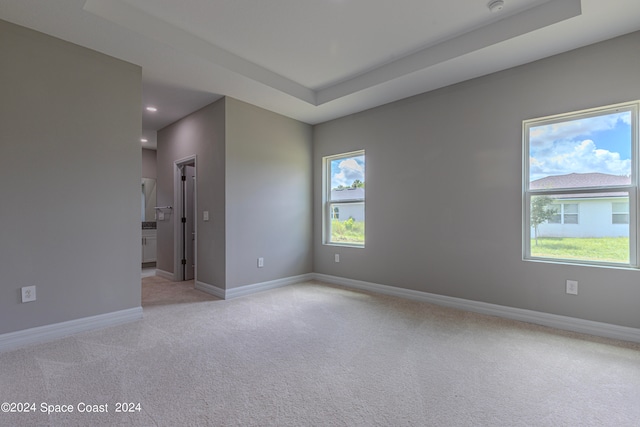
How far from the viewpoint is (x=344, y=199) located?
4777mm

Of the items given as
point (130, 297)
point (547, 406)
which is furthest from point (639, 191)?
point (130, 297)

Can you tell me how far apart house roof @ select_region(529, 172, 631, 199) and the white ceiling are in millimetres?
1207

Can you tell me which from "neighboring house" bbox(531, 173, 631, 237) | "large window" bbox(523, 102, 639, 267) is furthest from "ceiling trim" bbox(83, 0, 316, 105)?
"neighboring house" bbox(531, 173, 631, 237)

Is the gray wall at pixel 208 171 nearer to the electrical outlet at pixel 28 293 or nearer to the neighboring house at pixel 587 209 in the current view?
the electrical outlet at pixel 28 293

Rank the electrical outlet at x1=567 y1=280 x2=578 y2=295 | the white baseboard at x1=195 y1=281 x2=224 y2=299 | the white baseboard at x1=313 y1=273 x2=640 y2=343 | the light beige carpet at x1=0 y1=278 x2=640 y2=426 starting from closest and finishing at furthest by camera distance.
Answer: the light beige carpet at x1=0 y1=278 x2=640 y2=426
the white baseboard at x1=313 y1=273 x2=640 y2=343
the electrical outlet at x1=567 y1=280 x2=578 y2=295
the white baseboard at x1=195 y1=281 x2=224 y2=299

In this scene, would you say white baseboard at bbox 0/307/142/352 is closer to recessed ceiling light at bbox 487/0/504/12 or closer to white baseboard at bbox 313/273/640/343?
white baseboard at bbox 313/273/640/343

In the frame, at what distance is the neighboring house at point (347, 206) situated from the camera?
4574 mm

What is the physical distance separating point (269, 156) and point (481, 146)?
282cm

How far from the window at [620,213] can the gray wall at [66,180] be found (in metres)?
4.66

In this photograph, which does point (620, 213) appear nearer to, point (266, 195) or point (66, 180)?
point (266, 195)

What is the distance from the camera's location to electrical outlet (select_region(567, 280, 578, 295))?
109 inches

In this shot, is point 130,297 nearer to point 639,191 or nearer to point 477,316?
point 477,316

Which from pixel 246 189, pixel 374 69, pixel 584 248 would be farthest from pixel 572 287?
pixel 246 189

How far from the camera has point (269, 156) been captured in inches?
175
